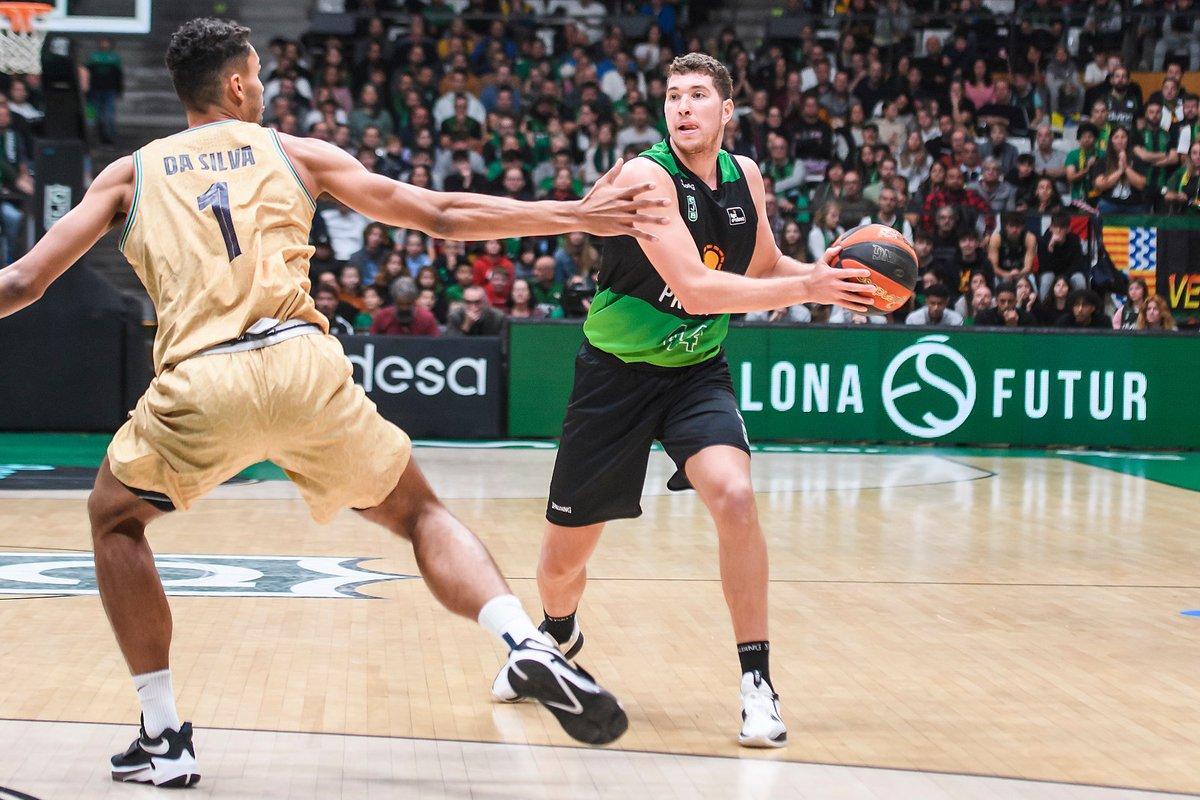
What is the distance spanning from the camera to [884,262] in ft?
14.6

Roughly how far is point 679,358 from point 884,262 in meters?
0.81

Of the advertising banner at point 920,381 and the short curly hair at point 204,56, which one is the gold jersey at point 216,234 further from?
the advertising banner at point 920,381

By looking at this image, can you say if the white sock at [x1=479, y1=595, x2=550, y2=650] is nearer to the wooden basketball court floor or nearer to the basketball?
the wooden basketball court floor

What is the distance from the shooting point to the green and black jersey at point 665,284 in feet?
16.1

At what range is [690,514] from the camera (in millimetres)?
9492

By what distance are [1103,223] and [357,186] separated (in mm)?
13438

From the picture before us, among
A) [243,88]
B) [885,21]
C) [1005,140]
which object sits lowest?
[243,88]

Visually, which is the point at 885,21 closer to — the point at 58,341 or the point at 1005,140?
the point at 1005,140

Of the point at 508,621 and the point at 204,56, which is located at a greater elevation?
the point at 204,56

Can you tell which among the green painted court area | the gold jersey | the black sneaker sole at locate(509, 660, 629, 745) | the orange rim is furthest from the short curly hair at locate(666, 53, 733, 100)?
the orange rim

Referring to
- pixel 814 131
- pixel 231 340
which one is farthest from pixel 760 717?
pixel 814 131

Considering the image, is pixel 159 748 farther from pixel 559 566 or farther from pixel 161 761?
pixel 559 566

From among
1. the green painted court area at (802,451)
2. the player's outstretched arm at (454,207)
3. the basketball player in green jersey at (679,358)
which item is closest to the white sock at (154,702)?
the basketball player in green jersey at (679,358)

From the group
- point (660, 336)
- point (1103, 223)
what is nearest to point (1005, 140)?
point (1103, 223)
